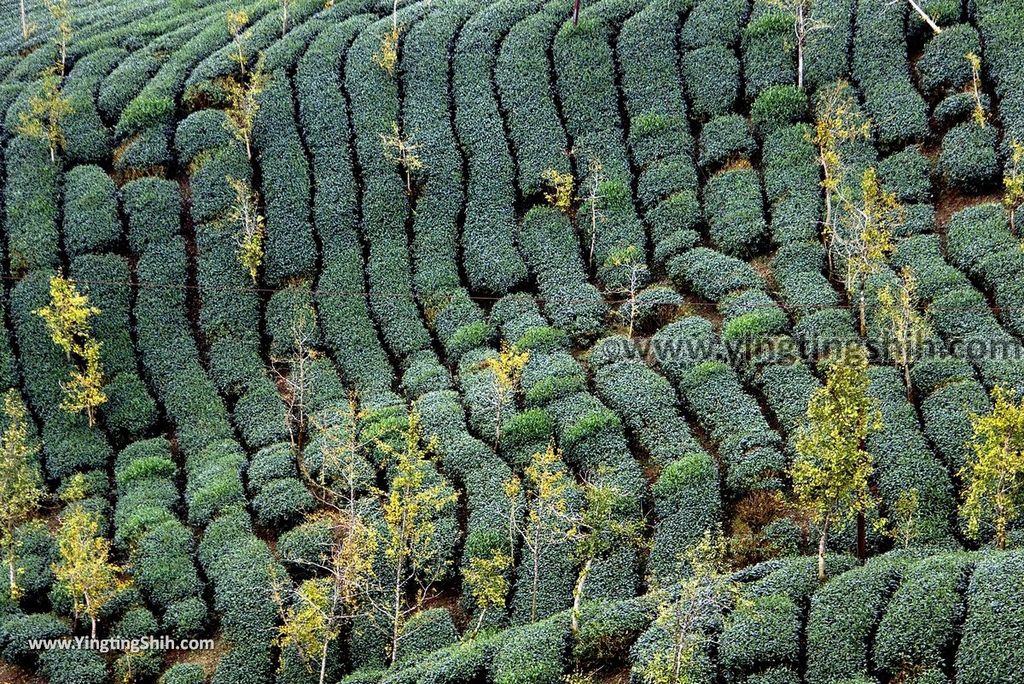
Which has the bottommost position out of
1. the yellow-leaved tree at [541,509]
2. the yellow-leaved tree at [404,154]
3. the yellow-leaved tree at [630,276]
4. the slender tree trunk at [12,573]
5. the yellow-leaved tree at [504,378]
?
the slender tree trunk at [12,573]

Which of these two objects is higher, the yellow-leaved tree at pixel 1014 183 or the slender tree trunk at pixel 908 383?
the yellow-leaved tree at pixel 1014 183

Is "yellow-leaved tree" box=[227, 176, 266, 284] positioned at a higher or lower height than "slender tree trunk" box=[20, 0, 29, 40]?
lower

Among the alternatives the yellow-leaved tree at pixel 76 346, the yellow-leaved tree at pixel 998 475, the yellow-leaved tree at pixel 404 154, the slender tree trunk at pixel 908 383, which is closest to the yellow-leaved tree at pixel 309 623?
the yellow-leaved tree at pixel 76 346

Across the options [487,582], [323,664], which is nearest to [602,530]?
[487,582]

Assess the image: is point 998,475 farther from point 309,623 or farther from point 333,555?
point 333,555

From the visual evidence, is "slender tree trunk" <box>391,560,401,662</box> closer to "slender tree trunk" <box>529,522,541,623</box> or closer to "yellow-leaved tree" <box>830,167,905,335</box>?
"slender tree trunk" <box>529,522,541,623</box>

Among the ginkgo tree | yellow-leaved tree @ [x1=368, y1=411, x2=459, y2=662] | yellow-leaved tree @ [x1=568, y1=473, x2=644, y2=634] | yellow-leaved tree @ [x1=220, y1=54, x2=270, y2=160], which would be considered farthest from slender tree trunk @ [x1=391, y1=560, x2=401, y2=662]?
yellow-leaved tree @ [x1=220, y1=54, x2=270, y2=160]

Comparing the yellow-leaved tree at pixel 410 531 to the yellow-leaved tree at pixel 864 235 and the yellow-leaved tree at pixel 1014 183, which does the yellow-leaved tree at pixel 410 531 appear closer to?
the yellow-leaved tree at pixel 864 235
